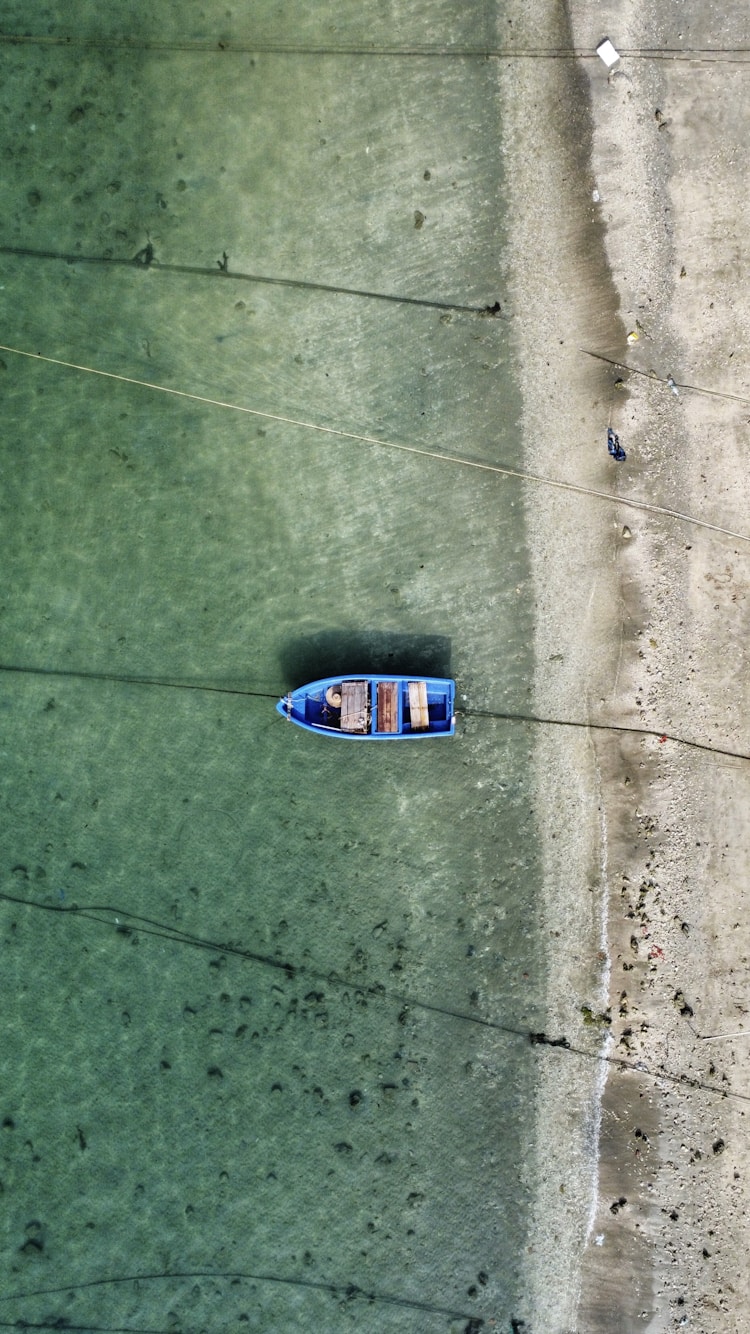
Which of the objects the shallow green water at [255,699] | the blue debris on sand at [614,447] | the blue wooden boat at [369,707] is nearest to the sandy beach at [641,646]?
the blue debris on sand at [614,447]

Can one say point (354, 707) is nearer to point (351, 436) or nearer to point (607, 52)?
point (351, 436)

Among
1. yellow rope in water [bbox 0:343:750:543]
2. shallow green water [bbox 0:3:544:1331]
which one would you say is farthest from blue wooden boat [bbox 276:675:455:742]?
yellow rope in water [bbox 0:343:750:543]

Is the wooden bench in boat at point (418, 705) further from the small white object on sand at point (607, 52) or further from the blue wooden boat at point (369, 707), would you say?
the small white object on sand at point (607, 52)

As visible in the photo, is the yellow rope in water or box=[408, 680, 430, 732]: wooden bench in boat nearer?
box=[408, 680, 430, 732]: wooden bench in boat

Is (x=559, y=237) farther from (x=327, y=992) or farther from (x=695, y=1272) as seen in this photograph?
(x=695, y=1272)

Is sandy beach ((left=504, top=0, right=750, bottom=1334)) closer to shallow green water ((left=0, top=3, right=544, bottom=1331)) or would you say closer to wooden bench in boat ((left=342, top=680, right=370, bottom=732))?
shallow green water ((left=0, top=3, right=544, bottom=1331))

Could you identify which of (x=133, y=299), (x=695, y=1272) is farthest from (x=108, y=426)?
(x=695, y=1272)
